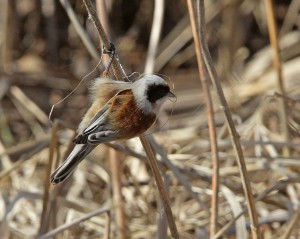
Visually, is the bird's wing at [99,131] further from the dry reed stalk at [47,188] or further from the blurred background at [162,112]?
the blurred background at [162,112]

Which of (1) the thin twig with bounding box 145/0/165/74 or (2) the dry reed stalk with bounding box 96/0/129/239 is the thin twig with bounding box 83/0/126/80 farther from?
(1) the thin twig with bounding box 145/0/165/74

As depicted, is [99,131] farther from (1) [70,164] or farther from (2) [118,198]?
(2) [118,198]

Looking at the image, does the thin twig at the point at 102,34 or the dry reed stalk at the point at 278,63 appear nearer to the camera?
the thin twig at the point at 102,34

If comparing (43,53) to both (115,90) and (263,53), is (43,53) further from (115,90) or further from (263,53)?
(115,90)

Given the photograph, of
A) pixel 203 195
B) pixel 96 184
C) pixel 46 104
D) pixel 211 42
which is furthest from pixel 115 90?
pixel 211 42

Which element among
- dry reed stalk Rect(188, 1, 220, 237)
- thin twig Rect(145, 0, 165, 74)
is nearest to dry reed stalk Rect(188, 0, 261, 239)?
dry reed stalk Rect(188, 1, 220, 237)

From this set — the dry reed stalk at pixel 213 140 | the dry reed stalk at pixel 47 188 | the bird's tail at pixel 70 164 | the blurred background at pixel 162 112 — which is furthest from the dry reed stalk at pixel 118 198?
the bird's tail at pixel 70 164
